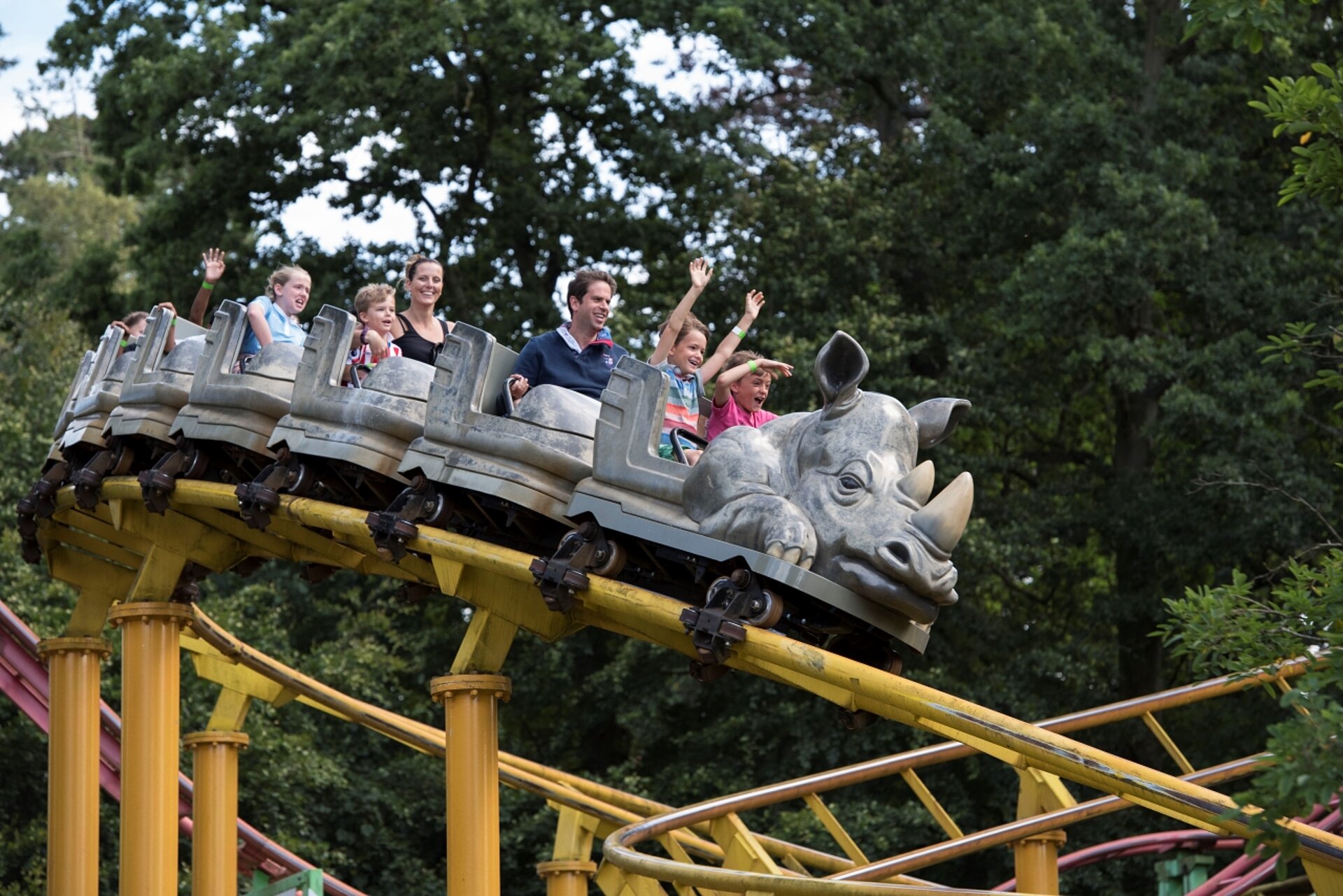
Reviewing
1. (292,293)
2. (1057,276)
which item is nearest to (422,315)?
(292,293)

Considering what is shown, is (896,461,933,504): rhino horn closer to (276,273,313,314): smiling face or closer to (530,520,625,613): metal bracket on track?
(530,520,625,613): metal bracket on track

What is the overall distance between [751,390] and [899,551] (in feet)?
5.69

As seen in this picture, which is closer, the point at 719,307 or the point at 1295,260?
the point at 1295,260

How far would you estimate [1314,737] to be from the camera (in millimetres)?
4055

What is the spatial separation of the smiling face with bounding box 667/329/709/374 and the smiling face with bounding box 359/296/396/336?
4.24ft

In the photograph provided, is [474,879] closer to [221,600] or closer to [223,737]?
[223,737]

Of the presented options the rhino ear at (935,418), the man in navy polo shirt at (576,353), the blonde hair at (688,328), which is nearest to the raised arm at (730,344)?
the blonde hair at (688,328)

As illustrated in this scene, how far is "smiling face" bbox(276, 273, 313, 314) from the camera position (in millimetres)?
7789

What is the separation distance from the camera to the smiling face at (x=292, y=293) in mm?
7789

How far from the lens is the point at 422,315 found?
24.1 ft

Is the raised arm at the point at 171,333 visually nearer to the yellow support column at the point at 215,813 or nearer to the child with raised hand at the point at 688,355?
the yellow support column at the point at 215,813

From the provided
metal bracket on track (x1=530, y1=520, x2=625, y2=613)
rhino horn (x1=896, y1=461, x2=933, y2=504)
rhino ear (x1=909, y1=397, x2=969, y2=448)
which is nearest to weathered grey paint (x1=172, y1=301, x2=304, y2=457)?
metal bracket on track (x1=530, y1=520, x2=625, y2=613)

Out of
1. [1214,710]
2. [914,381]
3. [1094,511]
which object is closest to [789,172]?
[914,381]

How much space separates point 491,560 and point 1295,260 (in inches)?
399
